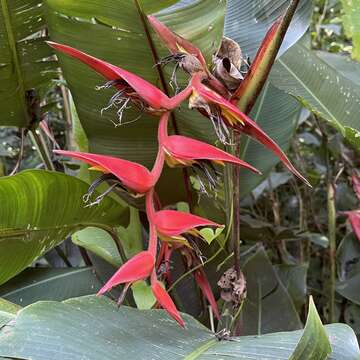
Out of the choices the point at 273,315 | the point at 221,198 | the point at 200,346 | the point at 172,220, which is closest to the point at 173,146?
the point at 172,220

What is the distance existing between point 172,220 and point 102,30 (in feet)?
0.83

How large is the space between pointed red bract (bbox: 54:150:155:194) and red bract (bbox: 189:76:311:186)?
0.21 ft

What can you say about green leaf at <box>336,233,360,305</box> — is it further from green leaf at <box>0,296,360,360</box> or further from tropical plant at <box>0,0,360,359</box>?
green leaf at <box>0,296,360,360</box>

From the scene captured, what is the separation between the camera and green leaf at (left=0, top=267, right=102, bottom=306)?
0.67m

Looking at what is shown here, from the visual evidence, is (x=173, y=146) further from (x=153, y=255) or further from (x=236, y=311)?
(x=236, y=311)

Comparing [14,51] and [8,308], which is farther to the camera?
[14,51]

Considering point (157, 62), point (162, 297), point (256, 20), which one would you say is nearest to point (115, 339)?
point (162, 297)

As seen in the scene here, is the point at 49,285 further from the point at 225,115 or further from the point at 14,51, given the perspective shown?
the point at 225,115

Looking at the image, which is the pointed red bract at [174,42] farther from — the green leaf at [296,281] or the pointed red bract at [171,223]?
the green leaf at [296,281]

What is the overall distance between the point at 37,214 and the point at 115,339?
0.64 ft

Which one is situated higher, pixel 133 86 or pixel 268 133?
pixel 133 86

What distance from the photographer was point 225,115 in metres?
0.41

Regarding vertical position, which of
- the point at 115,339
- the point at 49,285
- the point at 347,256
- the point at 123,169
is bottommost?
the point at 347,256

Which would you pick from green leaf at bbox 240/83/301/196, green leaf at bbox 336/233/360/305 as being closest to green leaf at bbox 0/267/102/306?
green leaf at bbox 240/83/301/196
